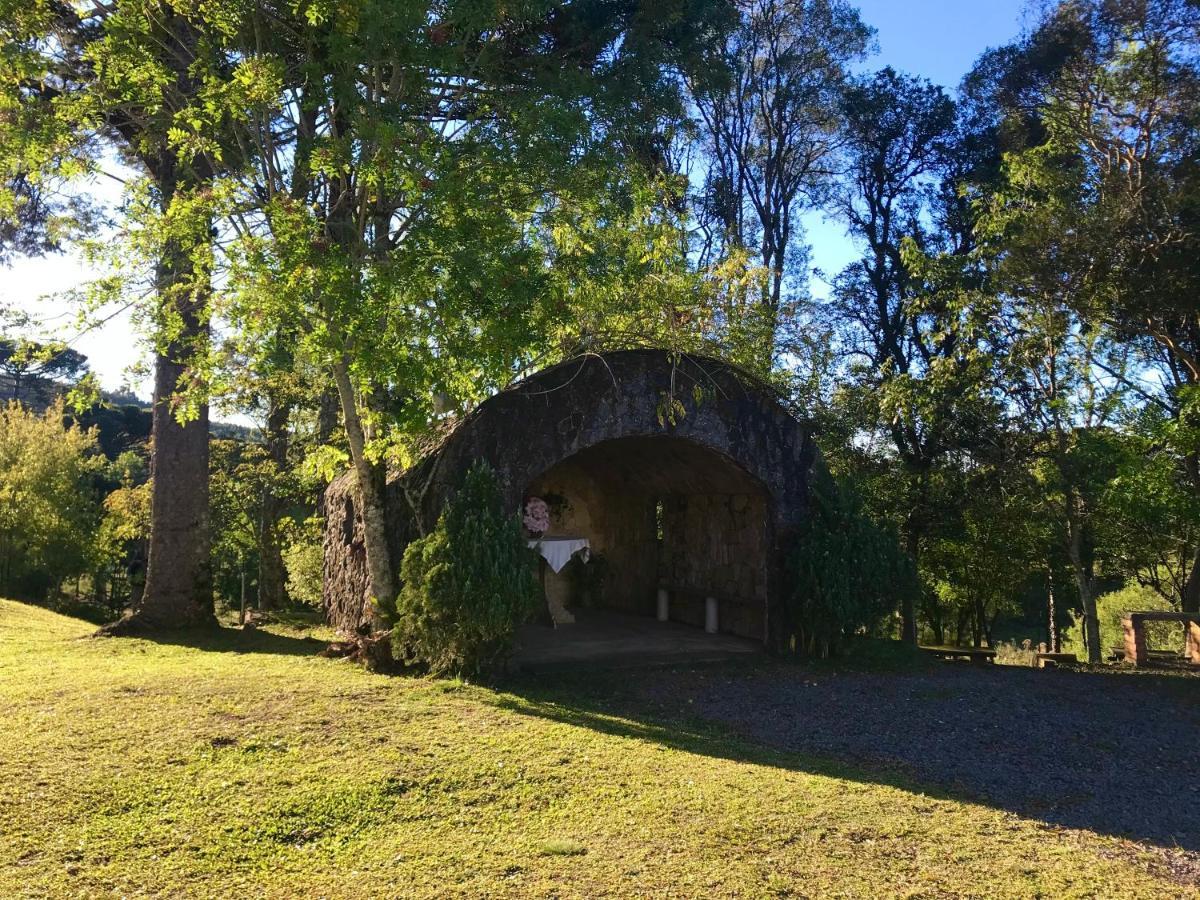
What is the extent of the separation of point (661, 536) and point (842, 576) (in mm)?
4434

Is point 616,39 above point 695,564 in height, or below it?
above

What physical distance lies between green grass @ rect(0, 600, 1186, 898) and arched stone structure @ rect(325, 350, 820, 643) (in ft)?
8.90

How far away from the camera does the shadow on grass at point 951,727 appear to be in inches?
210

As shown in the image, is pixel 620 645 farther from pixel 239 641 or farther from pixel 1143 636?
pixel 1143 636

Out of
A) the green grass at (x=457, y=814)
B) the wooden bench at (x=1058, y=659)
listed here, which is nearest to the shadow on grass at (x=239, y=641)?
the green grass at (x=457, y=814)

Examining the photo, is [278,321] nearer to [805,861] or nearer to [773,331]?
[805,861]

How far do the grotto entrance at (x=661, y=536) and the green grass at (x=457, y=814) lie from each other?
433cm

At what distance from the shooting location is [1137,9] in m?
10.8

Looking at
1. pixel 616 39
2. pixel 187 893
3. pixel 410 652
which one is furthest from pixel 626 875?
pixel 616 39

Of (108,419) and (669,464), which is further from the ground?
(108,419)

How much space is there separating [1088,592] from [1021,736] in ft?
25.2

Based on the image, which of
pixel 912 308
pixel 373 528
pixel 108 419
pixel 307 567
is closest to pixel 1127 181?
pixel 912 308

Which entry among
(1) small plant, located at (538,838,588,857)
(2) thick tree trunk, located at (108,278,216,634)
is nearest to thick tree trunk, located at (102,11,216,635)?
(2) thick tree trunk, located at (108,278,216,634)

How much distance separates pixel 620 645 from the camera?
1065 cm
